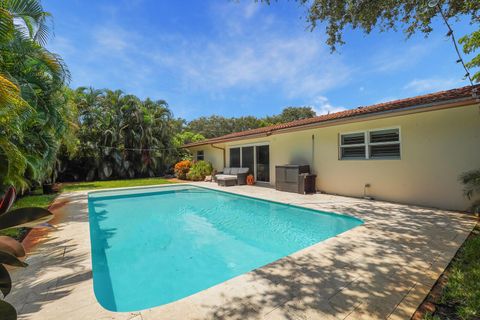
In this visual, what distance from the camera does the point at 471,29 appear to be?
6.31 meters

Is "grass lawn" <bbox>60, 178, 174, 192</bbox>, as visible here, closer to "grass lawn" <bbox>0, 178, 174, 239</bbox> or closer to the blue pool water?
"grass lawn" <bbox>0, 178, 174, 239</bbox>

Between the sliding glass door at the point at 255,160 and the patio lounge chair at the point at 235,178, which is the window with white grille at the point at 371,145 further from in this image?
the patio lounge chair at the point at 235,178

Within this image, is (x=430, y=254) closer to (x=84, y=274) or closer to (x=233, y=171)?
(x=84, y=274)

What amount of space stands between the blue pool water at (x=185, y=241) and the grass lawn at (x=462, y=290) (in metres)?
2.56

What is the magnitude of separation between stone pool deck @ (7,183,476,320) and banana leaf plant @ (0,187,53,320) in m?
1.59

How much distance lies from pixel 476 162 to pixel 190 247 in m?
8.55

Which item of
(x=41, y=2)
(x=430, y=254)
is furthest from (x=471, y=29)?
(x=41, y=2)

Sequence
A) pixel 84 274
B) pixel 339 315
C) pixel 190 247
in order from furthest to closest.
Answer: pixel 190 247
pixel 84 274
pixel 339 315

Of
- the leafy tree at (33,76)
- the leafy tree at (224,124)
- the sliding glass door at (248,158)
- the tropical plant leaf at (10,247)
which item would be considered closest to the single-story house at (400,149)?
the sliding glass door at (248,158)

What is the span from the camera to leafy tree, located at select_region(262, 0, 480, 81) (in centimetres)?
527

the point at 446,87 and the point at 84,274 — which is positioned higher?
the point at 446,87

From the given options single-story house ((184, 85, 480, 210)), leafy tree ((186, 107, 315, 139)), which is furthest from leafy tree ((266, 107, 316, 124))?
single-story house ((184, 85, 480, 210))

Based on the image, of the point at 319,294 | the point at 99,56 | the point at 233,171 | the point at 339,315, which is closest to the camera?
the point at 339,315

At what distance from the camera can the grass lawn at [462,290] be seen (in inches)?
97.3
